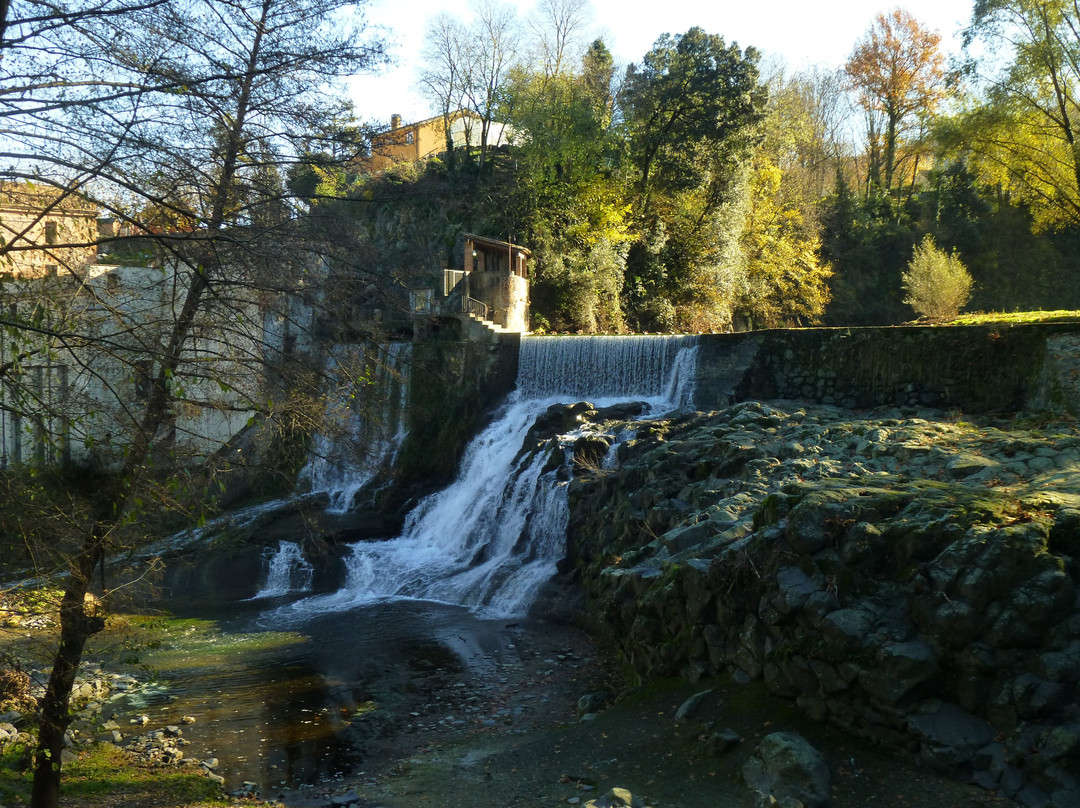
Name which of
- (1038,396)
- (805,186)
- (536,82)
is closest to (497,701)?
(1038,396)

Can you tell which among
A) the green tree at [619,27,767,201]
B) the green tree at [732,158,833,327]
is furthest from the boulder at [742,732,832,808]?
the green tree at [732,158,833,327]

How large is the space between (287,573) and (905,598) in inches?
487

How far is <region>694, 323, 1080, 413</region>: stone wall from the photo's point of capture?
12656mm

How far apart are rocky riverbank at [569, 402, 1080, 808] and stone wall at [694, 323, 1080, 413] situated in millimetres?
2772

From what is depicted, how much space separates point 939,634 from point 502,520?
32.9 feet

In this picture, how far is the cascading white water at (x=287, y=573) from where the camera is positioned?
51.3 feet

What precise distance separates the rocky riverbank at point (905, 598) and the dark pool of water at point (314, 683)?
2677 mm

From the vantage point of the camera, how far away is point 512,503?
15344 millimetres

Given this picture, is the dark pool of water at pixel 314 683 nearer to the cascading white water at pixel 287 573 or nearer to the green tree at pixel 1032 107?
the cascading white water at pixel 287 573

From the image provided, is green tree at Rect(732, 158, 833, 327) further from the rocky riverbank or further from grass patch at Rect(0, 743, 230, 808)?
grass patch at Rect(0, 743, 230, 808)

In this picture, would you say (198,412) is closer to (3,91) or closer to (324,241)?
(324,241)

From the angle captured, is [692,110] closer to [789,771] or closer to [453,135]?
[453,135]

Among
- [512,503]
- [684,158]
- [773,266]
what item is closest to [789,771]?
[512,503]

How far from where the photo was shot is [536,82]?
3020 cm
